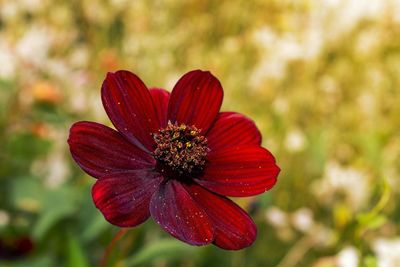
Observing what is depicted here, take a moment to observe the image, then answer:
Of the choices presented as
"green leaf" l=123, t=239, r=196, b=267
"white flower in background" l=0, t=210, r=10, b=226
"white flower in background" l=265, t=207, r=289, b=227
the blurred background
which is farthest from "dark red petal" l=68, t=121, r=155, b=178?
"white flower in background" l=265, t=207, r=289, b=227

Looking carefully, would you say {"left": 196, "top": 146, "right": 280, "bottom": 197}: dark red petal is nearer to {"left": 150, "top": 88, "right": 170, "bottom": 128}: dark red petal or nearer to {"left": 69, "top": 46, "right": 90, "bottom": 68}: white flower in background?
{"left": 150, "top": 88, "right": 170, "bottom": 128}: dark red petal

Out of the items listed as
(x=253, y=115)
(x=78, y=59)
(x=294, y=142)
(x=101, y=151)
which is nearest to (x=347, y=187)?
(x=294, y=142)

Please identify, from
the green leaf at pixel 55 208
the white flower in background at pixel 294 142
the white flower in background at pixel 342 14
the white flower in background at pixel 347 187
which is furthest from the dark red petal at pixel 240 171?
the white flower in background at pixel 342 14

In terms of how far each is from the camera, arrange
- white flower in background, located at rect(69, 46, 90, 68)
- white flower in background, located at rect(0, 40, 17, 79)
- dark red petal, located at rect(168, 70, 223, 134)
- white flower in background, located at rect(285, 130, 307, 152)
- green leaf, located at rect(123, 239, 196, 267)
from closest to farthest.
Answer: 1. dark red petal, located at rect(168, 70, 223, 134)
2. green leaf, located at rect(123, 239, 196, 267)
3. white flower in background, located at rect(0, 40, 17, 79)
4. white flower in background, located at rect(285, 130, 307, 152)
5. white flower in background, located at rect(69, 46, 90, 68)

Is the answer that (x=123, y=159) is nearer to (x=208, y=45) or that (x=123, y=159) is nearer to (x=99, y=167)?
(x=99, y=167)

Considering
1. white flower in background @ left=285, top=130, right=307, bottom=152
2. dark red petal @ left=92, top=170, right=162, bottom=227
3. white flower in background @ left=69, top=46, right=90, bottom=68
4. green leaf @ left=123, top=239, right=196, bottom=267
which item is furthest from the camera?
white flower in background @ left=69, top=46, right=90, bottom=68

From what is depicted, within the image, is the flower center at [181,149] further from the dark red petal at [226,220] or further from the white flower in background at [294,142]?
the white flower in background at [294,142]

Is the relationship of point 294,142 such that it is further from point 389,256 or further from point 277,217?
point 389,256
